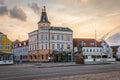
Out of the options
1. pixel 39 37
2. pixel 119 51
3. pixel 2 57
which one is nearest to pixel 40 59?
pixel 39 37

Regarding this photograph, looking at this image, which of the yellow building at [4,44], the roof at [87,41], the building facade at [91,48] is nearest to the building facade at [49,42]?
the roof at [87,41]

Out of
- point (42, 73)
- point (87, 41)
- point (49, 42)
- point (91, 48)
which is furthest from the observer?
point (87, 41)

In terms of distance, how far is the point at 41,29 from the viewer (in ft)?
301

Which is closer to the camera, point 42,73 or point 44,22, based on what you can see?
point 42,73

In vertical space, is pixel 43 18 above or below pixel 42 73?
above

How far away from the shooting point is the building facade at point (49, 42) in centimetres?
9031

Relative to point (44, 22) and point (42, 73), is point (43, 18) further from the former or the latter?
point (42, 73)

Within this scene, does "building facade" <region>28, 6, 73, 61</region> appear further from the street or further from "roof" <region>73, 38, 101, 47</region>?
the street

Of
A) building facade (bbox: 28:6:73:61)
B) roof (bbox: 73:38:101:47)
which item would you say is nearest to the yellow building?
building facade (bbox: 28:6:73:61)

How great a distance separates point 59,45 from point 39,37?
8437mm

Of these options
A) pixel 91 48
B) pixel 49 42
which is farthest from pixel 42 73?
pixel 91 48

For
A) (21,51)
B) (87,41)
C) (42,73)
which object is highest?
(87,41)

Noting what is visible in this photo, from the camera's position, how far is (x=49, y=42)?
9081cm

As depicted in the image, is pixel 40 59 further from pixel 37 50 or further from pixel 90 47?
pixel 90 47
